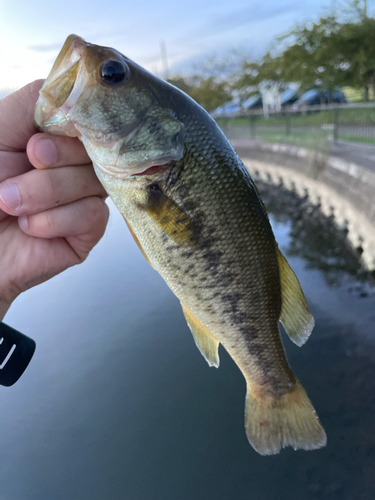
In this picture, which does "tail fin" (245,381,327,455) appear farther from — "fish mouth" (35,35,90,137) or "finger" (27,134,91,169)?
"fish mouth" (35,35,90,137)

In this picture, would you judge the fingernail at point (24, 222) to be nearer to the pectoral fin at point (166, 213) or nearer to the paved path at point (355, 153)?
the pectoral fin at point (166, 213)

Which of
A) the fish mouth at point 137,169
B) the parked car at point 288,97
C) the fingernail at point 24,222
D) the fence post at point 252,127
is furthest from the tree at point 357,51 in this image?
the fingernail at point 24,222

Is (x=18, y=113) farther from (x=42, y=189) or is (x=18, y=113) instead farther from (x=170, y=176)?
(x=170, y=176)

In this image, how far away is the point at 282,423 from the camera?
2.08 m

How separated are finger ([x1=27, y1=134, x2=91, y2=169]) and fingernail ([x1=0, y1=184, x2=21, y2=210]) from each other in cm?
16

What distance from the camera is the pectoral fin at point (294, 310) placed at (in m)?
1.87

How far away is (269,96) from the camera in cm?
3238

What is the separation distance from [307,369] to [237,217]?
5.77 metres

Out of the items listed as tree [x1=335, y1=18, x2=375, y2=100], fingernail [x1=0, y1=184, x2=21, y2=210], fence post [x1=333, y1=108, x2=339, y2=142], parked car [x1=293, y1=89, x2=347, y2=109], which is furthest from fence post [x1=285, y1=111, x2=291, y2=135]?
fingernail [x1=0, y1=184, x2=21, y2=210]

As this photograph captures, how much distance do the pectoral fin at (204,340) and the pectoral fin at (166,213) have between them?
1.89ft

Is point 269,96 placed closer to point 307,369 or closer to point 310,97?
point 310,97

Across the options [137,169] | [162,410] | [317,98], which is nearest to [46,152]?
[137,169]

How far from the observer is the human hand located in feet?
5.37

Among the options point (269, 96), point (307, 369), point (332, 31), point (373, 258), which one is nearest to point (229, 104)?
point (269, 96)
